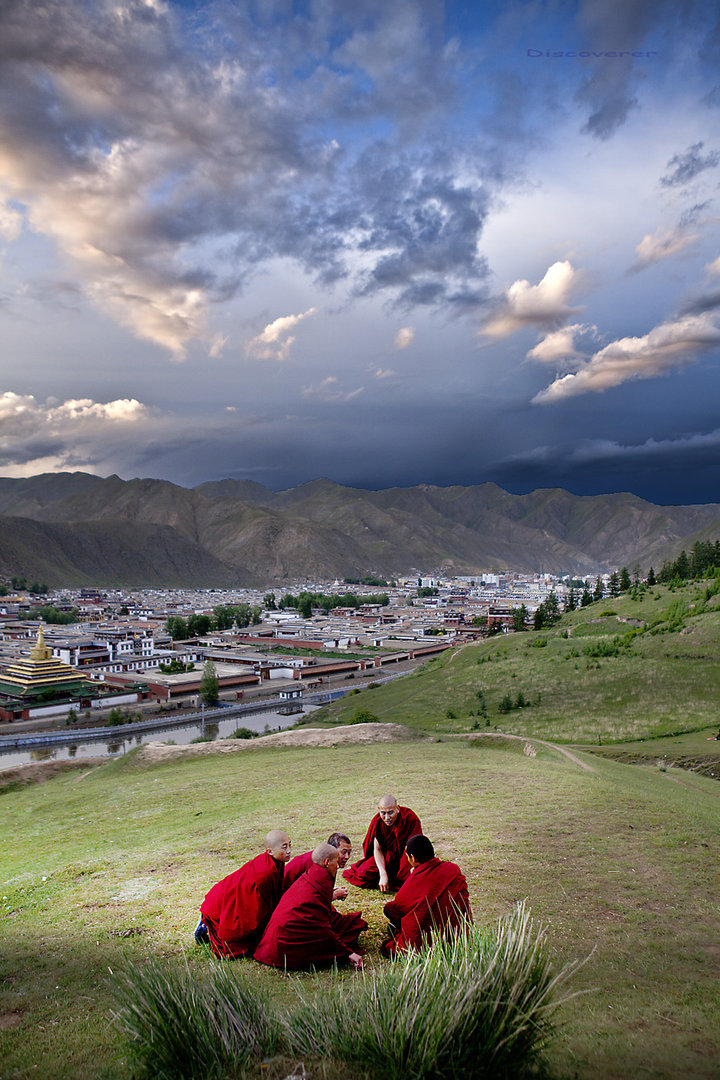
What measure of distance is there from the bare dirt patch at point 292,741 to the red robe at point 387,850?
50.4 ft

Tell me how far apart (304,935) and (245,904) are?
734 mm

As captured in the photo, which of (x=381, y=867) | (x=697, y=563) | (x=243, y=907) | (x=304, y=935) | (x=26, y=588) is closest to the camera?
(x=304, y=935)

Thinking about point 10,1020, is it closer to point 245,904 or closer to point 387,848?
point 245,904

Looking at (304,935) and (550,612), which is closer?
(304,935)

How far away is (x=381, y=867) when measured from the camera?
760 cm

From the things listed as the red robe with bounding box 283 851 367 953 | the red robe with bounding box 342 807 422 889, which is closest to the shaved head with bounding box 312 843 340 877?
the red robe with bounding box 283 851 367 953

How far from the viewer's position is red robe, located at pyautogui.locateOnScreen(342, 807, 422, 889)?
7734 mm

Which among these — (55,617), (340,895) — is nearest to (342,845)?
(340,895)

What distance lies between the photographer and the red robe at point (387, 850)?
305 inches

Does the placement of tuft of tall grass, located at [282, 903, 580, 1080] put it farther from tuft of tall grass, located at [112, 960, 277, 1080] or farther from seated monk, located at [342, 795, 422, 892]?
seated monk, located at [342, 795, 422, 892]

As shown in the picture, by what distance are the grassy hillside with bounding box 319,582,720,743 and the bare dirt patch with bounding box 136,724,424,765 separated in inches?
306

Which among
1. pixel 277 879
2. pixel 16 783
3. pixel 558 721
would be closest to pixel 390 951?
pixel 277 879

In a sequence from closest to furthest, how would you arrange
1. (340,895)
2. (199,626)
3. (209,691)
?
(340,895) < (209,691) < (199,626)

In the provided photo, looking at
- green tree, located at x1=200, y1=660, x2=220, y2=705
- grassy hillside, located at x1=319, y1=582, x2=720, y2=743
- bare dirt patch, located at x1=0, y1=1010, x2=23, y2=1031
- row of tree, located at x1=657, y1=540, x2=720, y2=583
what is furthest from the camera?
row of tree, located at x1=657, y1=540, x2=720, y2=583
